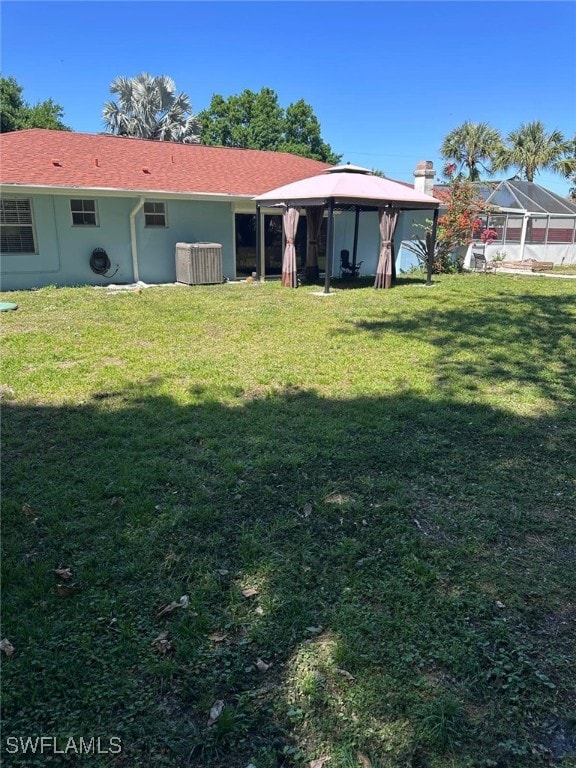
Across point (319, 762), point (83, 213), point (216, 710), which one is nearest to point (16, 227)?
point (83, 213)

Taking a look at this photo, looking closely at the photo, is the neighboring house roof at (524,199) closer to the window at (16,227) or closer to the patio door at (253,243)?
the patio door at (253,243)

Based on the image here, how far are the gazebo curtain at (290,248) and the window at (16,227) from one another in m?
6.08

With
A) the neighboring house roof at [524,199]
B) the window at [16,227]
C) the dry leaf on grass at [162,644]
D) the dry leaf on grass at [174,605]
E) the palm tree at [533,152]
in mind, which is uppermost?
the palm tree at [533,152]

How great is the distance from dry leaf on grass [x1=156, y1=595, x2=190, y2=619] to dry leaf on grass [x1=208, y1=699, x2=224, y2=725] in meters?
0.55

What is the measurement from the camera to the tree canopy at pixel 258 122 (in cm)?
3944

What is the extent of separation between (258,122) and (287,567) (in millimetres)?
42032

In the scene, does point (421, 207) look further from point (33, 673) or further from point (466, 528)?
point (33, 673)

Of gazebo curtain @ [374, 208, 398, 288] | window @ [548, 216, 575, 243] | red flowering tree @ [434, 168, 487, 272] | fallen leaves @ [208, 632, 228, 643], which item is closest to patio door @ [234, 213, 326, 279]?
gazebo curtain @ [374, 208, 398, 288]

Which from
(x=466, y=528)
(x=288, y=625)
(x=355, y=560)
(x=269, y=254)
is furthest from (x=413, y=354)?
(x=269, y=254)

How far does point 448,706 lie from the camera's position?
2.01 m

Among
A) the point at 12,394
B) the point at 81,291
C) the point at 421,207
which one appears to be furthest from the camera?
the point at 421,207

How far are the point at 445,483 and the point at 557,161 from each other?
36.1 m

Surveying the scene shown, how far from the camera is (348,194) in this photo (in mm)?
12383

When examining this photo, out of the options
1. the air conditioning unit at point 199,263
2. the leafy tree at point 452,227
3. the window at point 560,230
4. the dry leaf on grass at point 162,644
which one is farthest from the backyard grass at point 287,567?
the window at point 560,230
